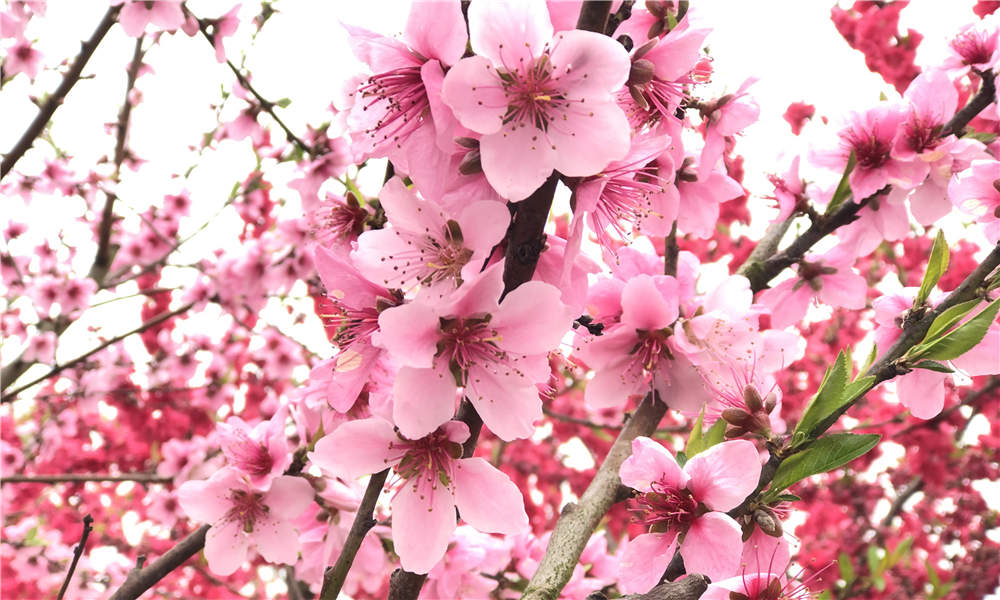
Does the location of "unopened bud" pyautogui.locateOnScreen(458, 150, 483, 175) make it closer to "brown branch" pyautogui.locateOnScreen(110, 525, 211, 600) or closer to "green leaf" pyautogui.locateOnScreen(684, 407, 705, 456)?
"green leaf" pyautogui.locateOnScreen(684, 407, 705, 456)

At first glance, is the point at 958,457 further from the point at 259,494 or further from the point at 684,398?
the point at 259,494

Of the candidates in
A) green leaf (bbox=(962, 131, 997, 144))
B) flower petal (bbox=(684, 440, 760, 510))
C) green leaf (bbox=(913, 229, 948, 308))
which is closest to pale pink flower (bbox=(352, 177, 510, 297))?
flower petal (bbox=(684, 440, 760, 510))

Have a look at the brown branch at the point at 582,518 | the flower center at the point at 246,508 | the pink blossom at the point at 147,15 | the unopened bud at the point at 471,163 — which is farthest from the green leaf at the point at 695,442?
the pink blossom at the point at 147,15

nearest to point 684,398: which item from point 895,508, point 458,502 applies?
point 458,502

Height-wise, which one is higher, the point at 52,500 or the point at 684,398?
the point at 52,500

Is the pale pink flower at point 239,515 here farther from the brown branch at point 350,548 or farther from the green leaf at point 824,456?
the green leaf at point 824,456

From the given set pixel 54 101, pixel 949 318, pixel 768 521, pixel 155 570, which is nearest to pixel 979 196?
pixel 949 318
